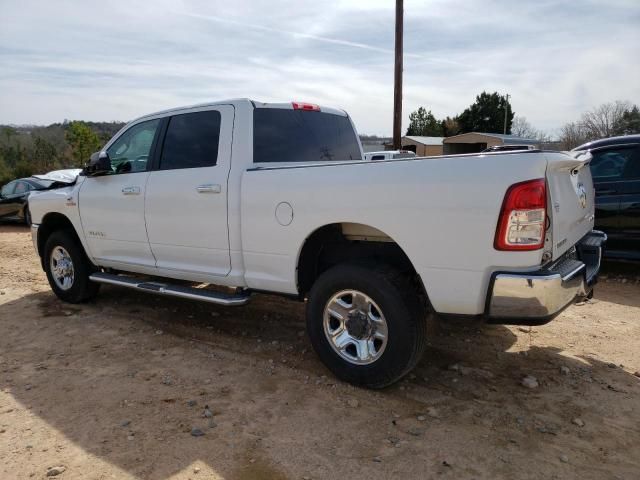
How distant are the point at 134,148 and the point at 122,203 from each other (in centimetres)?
58

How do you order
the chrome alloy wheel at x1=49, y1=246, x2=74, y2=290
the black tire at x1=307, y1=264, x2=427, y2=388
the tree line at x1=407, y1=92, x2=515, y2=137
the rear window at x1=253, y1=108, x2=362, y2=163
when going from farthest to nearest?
the tree line at x1=407, y1=92, x2=515, y2=137, the chrome alloy wheel at x1=49, y1=246, x2=74, y2=290, the rear window at x1=253, y1=108, x2=362, y2=163, the black tire at x1=307, y1=264, x2=427, y2=388

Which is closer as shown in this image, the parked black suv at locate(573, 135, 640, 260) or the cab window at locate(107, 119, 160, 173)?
the cab window at locate(107, 119, 160, 173)

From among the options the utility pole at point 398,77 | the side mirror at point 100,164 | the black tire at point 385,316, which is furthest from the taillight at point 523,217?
the utility pole at point 398,77

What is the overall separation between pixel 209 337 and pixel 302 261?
1489 mm

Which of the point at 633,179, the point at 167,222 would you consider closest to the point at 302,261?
the point at 167,222

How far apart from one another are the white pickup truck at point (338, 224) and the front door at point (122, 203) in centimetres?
2

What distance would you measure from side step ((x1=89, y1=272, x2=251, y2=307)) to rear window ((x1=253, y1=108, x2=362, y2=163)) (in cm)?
115

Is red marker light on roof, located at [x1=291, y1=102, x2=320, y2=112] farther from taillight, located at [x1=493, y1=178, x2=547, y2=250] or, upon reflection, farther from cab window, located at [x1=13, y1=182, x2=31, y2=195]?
cab window, located at [x1=13, y1=182, x2=31, y2=195]

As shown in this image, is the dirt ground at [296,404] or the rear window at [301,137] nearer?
the dirt ground at [296,404]

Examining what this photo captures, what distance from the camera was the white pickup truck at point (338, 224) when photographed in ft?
9.57

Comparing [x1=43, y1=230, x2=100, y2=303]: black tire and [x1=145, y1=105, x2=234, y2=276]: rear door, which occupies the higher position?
[x1=145, y1=105, x2=234, y2=276]: rear door

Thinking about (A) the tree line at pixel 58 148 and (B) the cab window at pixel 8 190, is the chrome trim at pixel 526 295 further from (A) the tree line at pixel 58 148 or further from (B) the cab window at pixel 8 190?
(A) the tree line at pixel 58 148

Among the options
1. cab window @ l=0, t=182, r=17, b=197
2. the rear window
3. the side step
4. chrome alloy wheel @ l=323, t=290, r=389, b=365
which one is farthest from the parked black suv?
cab window @ l=0, t=182, r=17, b=197

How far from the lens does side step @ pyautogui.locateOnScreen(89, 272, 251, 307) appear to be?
13.5 ft
